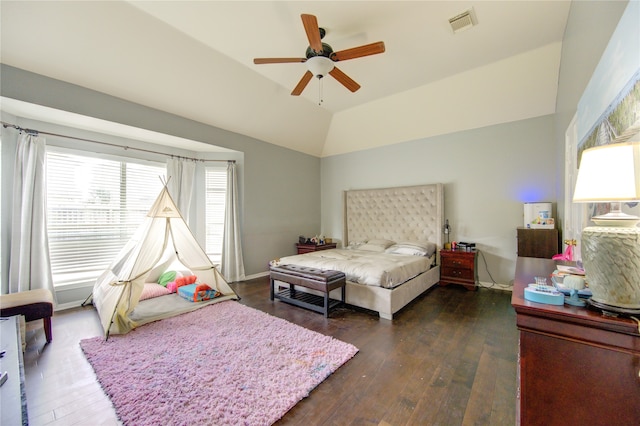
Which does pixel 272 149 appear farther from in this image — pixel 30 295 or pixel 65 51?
pixel 30 295

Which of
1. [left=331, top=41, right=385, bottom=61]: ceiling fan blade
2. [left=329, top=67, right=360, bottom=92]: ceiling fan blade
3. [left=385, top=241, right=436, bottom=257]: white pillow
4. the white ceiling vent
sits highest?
the white ceiling vent

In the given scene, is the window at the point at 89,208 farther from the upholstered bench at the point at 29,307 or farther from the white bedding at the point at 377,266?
the white bedding at the point at 377,266

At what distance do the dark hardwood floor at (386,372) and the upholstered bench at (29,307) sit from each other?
254 millimetres

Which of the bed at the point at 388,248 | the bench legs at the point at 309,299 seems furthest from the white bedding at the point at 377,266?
the bench legs at the point at 309,299

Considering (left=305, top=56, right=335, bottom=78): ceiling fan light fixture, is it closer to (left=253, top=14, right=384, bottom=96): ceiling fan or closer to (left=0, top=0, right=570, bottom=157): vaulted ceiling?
(left=253, top=14, right=384, bottom=96): ceiling fan

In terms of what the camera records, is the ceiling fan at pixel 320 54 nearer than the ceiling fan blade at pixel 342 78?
Yes

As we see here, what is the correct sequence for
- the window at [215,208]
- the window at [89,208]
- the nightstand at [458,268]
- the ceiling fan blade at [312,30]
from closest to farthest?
1. the ceiling fan blade at [312,30]
2. the window at [89,208]
3. the nightstand at [458,268]
4. the window at [215,208]

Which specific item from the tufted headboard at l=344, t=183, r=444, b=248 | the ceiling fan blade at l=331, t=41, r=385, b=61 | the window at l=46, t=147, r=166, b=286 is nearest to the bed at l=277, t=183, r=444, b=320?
the tufted headboard at l=344, t=183, r=444, b=248

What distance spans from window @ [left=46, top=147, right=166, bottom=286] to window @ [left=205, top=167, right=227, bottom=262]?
0.99m

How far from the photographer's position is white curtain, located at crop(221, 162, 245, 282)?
189 inches

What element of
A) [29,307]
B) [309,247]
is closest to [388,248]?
[309,247]

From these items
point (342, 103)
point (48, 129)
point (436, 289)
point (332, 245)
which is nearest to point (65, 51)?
point (48, 129)

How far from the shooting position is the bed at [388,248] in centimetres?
319

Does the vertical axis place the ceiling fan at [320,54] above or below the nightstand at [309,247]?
above
